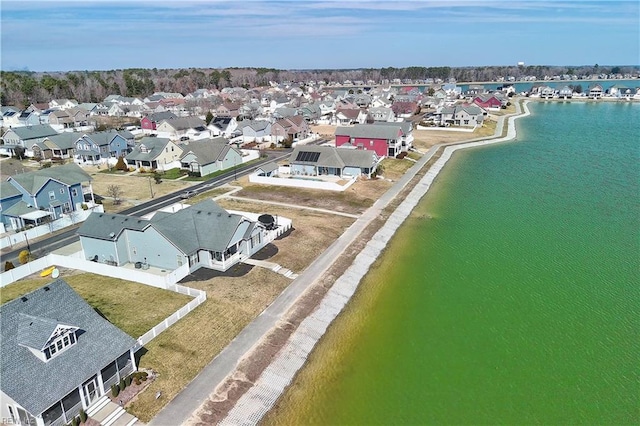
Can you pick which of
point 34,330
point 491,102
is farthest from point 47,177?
point 491,102

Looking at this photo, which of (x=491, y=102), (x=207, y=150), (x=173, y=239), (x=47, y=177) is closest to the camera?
(x=173, y=239)

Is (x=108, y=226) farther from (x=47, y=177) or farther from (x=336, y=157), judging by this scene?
(x=336, y=157)

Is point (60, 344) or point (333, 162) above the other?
point (333, 162)

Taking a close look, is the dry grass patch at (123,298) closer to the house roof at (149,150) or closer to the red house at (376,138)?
the house roof at (149,150)

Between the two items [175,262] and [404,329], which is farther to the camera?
[175,262]

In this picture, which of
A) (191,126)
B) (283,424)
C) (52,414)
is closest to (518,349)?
(283,424)

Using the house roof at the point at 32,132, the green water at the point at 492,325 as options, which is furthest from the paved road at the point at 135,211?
the house roof at the point at 32,132

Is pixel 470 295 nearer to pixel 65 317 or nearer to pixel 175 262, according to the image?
pixel 175 262
